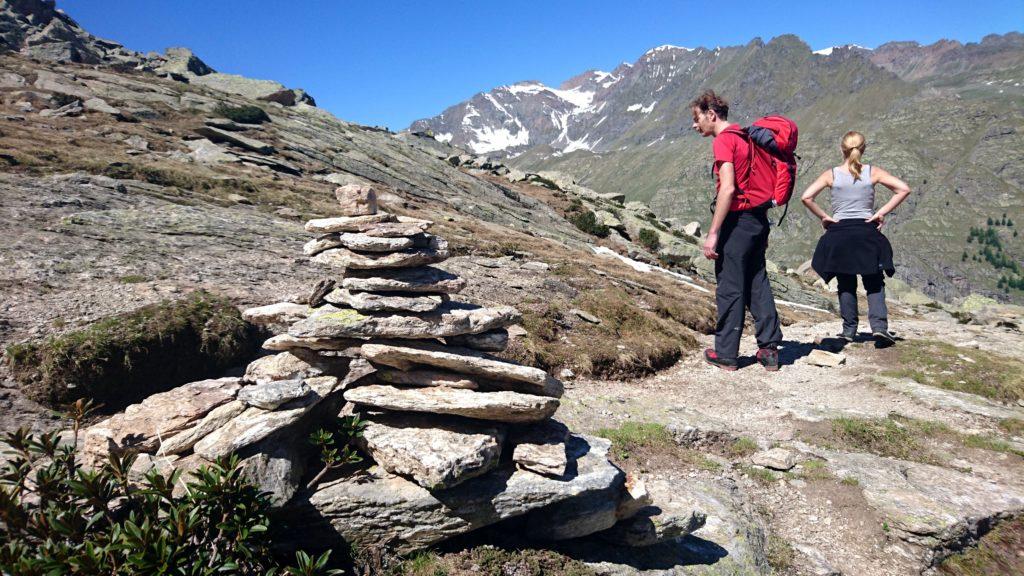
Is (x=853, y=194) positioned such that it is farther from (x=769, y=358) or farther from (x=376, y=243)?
(x=376, y=243)

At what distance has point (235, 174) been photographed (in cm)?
2861

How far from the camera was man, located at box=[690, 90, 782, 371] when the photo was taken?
31.2 ft

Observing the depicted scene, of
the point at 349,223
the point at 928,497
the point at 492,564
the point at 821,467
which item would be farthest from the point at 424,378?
the point at 928,497

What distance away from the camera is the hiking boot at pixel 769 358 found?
11.3 meters

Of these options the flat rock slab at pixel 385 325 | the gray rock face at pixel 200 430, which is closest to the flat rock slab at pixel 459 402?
the flat rock slab at pixel 385 325

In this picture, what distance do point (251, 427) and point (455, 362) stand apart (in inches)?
92.1

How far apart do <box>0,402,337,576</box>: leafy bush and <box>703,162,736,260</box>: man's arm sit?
8.63 m

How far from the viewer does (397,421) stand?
5949mm

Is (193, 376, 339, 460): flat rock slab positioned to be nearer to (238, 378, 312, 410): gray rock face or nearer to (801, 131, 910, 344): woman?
(238, 378, 312, 410): gray rock face

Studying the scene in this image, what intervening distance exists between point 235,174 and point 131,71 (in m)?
50.2

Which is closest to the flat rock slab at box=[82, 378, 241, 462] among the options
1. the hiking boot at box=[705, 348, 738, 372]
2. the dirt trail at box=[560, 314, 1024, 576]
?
the dirt trail at box=[560, 314, 1024, 576]

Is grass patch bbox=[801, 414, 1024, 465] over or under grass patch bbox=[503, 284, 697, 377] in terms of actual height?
under

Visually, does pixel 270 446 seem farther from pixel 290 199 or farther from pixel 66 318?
pixel 290 199

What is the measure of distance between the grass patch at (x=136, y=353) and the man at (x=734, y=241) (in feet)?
32.3
